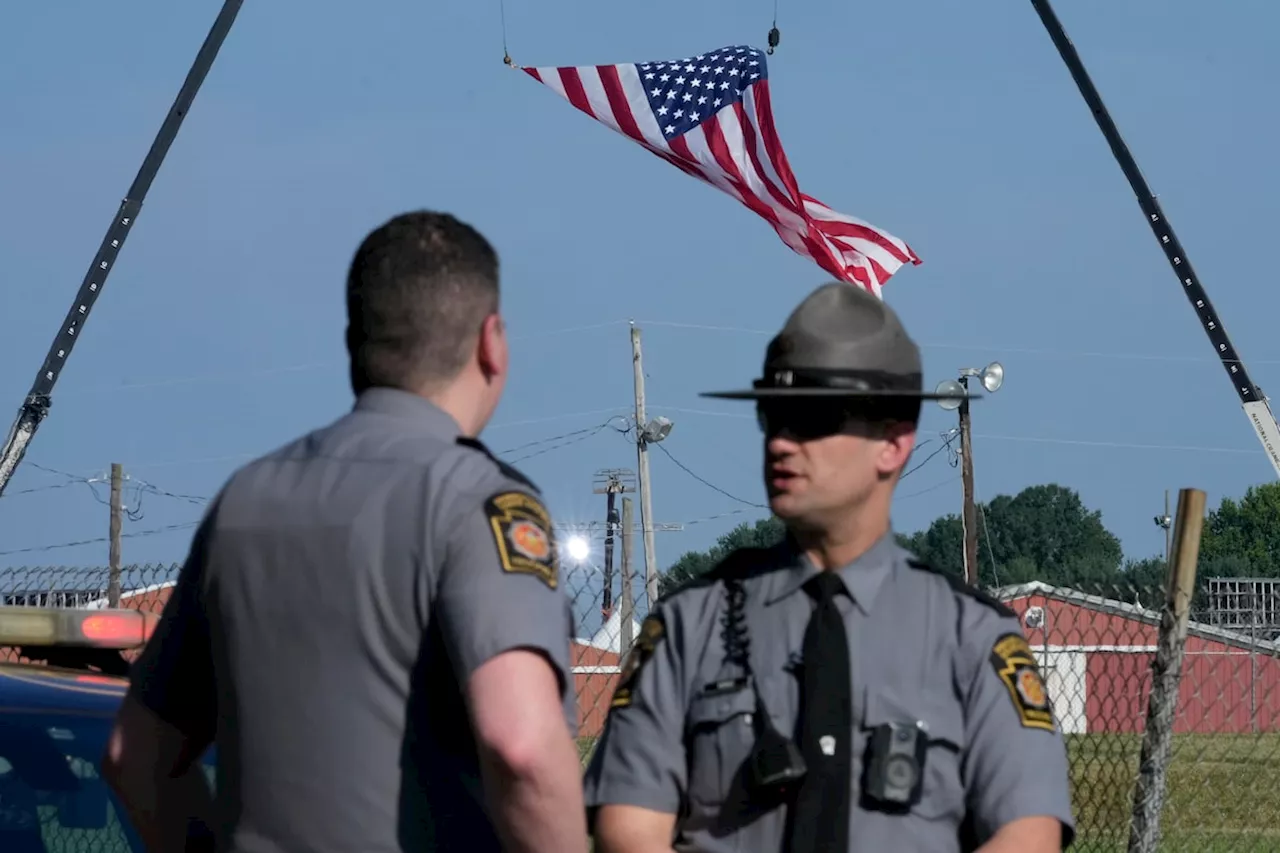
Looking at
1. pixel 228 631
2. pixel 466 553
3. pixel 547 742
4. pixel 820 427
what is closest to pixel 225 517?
pixel 228 631

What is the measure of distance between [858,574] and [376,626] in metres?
0.73

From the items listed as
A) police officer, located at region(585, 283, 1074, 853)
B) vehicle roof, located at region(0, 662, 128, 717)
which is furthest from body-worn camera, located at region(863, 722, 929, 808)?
vehicle roof, located at region(0, 662, 128, 717)

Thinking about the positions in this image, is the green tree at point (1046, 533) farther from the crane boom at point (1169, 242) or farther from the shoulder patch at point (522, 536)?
the shoulder patch at point (522, 536)

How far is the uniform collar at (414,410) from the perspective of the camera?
2846 millimetres

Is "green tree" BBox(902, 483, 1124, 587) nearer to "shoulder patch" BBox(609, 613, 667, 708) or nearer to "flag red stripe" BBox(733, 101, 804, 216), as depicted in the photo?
"flag red stripe" BBox(733, 101, 804, 216)

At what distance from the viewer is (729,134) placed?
17.5m

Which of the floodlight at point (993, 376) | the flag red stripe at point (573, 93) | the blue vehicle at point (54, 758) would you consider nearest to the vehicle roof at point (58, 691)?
the blue vehicle at point (54, 758)

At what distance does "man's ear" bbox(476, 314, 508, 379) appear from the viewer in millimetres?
2869

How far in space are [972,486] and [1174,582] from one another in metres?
34.1

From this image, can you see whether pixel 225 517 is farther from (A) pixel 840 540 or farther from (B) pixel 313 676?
(A) pixel 840 540

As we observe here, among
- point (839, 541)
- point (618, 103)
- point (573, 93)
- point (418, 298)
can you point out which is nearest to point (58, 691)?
point (418, 298)

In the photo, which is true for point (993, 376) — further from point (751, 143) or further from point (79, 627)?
point (79, 627)

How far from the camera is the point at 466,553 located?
267 centimetres

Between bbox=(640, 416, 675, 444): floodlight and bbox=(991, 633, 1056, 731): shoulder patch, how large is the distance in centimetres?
3964
